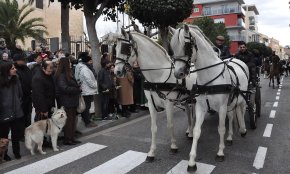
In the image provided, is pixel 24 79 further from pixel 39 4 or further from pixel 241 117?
pixel 39 4

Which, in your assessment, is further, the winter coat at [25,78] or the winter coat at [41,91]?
the winter coat at [25,78]

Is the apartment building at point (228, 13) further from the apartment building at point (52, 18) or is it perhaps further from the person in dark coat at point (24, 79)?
the person in dark coat at point (24, 79)

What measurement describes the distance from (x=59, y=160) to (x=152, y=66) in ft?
8.01

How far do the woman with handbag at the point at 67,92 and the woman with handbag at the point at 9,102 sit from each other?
3.56 ft

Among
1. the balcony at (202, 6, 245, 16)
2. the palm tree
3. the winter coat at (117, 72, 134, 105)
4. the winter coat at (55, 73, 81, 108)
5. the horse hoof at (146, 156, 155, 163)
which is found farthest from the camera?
the balcony at (202, 6, 245, 16)

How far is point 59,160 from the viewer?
260 inches

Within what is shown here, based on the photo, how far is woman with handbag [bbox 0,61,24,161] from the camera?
6.24 meters

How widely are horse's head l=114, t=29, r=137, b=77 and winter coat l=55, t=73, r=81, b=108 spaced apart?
1768mm

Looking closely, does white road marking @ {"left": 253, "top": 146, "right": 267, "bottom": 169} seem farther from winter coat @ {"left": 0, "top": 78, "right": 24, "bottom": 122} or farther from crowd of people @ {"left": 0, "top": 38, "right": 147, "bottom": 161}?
winter coat @ {"left": 0, "top": 78, "right": 24, "bottom": 122}

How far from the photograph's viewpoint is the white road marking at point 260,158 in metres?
6.02

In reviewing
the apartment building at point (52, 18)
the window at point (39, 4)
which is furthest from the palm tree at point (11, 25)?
the window at point (39, 4)

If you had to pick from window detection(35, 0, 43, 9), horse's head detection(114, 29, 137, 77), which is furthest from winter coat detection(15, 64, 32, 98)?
window detection(35, 0, 43, 9)

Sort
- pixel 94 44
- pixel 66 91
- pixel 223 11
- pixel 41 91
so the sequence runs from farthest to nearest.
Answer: pixel 223 11 < pixel 94 44 < pixel 66 91 < pixel 41 91

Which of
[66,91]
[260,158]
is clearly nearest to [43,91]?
[66,91]
